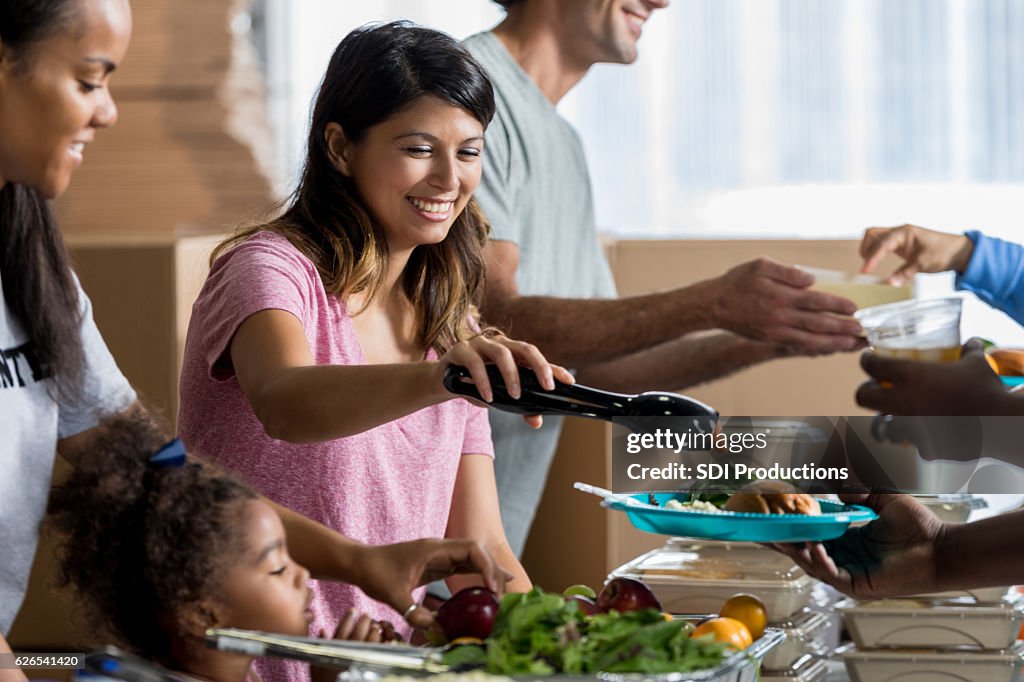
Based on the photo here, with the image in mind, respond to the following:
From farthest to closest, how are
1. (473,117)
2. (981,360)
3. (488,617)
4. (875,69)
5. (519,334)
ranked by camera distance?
(875,69), (519,334), (473,117), (981,360), (488,617)

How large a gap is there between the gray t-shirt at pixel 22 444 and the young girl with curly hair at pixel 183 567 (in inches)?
4.2

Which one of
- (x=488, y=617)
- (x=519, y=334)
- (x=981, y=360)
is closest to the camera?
(x=488, y=617)

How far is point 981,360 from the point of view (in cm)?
118

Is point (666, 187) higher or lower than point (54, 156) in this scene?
higher

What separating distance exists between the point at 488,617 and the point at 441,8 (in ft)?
9.32

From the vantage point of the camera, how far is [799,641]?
4.06 ft

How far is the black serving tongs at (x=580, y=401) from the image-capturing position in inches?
37.5

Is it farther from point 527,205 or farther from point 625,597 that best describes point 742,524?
point 527,205

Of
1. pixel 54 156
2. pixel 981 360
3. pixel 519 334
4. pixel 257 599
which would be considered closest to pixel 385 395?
pixel 257 599

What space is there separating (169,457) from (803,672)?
0.63 m

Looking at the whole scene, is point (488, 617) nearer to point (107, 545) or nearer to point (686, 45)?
point (107, 545)

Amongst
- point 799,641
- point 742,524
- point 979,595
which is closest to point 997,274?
point 979,595

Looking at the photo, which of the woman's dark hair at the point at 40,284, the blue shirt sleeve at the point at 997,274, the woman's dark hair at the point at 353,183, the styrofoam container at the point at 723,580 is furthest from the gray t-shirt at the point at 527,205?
the woman's dark hair at the point at 40,284

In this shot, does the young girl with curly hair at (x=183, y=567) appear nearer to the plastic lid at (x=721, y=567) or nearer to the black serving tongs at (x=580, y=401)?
the black serving tongs at (x=580, y=401)
